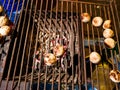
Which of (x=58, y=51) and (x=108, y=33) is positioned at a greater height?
(x=108, y=33)

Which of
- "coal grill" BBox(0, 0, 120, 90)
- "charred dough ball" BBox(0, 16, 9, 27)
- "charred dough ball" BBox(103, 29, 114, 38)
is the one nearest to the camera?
"coal grill" BBox(0, 0, 120, 90)

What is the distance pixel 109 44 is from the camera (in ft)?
4.35

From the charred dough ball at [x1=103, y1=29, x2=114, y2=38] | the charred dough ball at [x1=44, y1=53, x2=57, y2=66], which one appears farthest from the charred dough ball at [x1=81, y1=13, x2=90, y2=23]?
the charred dough ball at [x1=44, y1=53, x2=57, y2=66]

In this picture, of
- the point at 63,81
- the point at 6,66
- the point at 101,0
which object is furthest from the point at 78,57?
the point at 101,0

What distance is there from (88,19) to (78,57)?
1.10ft

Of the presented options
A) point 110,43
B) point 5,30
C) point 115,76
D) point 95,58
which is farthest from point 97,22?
point 5,30

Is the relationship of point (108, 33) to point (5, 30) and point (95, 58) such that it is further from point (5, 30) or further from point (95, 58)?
point (5, 30)

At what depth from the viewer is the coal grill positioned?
1128mm

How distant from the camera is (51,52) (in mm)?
1331

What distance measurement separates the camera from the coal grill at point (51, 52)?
1.13 meters

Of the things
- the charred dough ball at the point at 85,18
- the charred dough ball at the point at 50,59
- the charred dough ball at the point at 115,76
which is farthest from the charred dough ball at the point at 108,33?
the charred dough ball at the point at 50,59

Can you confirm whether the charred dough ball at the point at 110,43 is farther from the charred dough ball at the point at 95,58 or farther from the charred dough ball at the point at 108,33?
the charred dough ball at the point at 95,58

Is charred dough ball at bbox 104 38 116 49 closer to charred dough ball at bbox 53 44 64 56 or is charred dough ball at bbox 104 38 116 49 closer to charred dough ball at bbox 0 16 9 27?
charred dough ball at bbox 53 44 64 56

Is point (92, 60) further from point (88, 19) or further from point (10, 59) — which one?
point (10, 59)
